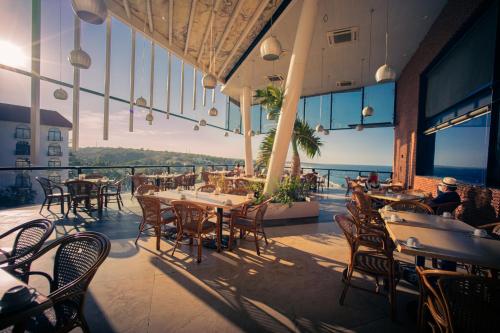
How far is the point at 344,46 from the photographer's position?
22.5 ft

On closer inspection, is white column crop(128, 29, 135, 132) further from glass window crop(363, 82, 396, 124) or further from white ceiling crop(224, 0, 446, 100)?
glass window crop(363, 82, 396, 124)

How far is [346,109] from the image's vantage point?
444 inches

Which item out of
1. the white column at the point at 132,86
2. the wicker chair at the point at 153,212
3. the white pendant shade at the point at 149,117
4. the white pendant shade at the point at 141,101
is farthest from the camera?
the white pendant shade at the point at 149,117

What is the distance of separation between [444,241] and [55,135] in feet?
81.6

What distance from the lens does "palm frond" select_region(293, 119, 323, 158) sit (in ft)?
20.3

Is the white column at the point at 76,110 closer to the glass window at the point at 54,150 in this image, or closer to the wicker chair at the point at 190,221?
the wicker chair at the point at 190,221

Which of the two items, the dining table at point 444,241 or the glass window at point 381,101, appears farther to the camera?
the glass window at point 381,101

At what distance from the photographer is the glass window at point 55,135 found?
18.0 m

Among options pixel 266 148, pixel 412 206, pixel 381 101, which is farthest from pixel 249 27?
pixel 381 101

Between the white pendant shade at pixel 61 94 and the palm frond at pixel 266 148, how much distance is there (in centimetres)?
591

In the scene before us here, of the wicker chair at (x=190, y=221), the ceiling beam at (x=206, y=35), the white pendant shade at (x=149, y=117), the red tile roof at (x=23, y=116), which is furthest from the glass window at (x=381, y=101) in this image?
the red tile roof at (x=23, y=116)

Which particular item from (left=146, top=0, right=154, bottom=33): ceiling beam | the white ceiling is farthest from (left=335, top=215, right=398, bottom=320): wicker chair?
(left=146, top=0, right=154, bottom=33): ceiling beam

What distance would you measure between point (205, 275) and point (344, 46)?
764 cm

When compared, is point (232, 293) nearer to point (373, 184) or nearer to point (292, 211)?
point (292, 211)
